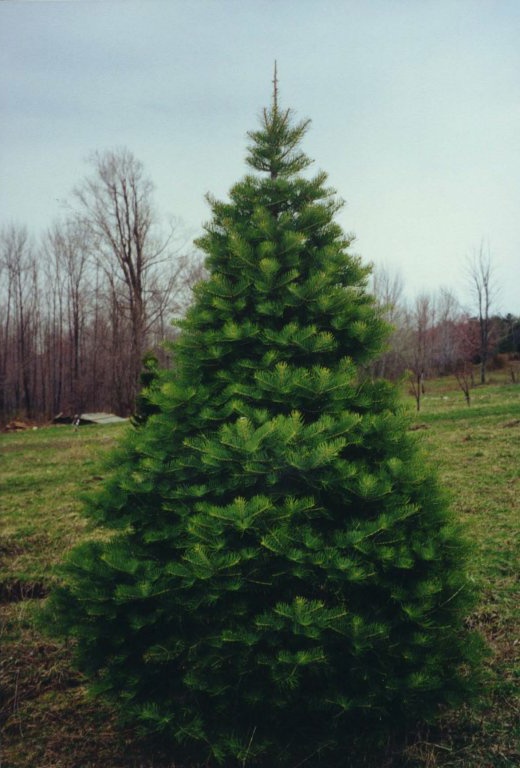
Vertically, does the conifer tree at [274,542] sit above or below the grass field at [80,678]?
above

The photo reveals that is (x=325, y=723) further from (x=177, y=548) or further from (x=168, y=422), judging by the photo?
(x=168, y=422)

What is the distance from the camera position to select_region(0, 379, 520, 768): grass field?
9.67 feet

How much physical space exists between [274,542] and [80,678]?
2195mm

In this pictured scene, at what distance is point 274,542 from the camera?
8.58ft

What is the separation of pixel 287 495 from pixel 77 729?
1.99m

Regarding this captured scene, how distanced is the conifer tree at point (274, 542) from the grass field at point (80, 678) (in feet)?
0.87

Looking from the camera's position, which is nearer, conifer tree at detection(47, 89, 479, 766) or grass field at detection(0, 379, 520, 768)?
conifer tree at detection(47, 89, 479, 766)

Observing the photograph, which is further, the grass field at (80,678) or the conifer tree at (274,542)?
the grass field at (80,678)

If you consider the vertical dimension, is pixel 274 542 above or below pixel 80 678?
above

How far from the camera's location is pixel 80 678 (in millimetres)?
3828

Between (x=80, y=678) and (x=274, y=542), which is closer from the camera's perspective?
(x=274, y=542)

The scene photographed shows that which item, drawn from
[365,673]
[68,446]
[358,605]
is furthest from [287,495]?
[68,446]

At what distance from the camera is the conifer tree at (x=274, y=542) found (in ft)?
8.77

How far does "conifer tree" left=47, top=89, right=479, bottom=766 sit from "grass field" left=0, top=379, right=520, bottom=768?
266mm
